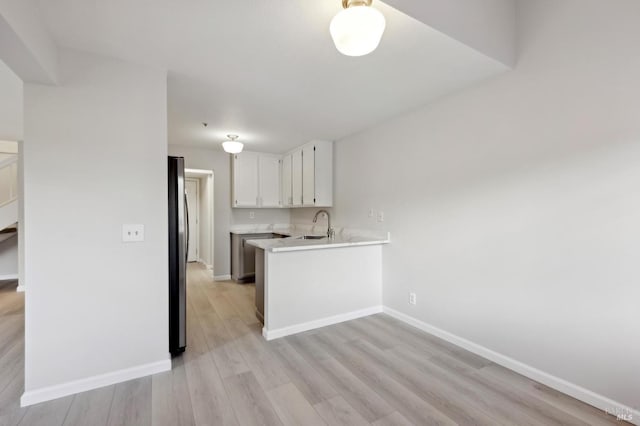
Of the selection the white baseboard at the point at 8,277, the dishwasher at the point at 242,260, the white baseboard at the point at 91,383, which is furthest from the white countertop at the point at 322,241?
the white baseboard at the point at 8,277

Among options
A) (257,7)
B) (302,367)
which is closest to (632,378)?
(302,367)

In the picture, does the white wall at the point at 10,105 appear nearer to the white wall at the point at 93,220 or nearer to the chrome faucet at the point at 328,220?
the white wall at the point at 93,220

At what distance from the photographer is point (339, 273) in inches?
122

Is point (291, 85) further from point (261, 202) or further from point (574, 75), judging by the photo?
point (261, 202)

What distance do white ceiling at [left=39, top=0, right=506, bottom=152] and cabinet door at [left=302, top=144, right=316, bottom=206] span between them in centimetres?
114

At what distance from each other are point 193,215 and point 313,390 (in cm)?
583

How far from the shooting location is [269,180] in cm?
527

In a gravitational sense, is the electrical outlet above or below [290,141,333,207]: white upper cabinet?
below

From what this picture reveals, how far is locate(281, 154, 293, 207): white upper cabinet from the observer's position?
4953mm

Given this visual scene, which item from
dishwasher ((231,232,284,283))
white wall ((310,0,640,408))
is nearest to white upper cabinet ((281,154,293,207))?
dishwasher ((231,232,284,283))

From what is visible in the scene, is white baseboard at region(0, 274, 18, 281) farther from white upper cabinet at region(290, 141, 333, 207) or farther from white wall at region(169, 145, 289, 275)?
white upper cabinet at region(290, 141, 333, 207)

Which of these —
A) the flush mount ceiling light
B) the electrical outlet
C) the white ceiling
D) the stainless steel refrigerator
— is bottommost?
the electrical outlet

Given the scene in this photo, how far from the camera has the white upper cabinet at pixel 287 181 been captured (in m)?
4.95

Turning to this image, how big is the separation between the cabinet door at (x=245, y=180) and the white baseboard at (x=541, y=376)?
3.49 metres
